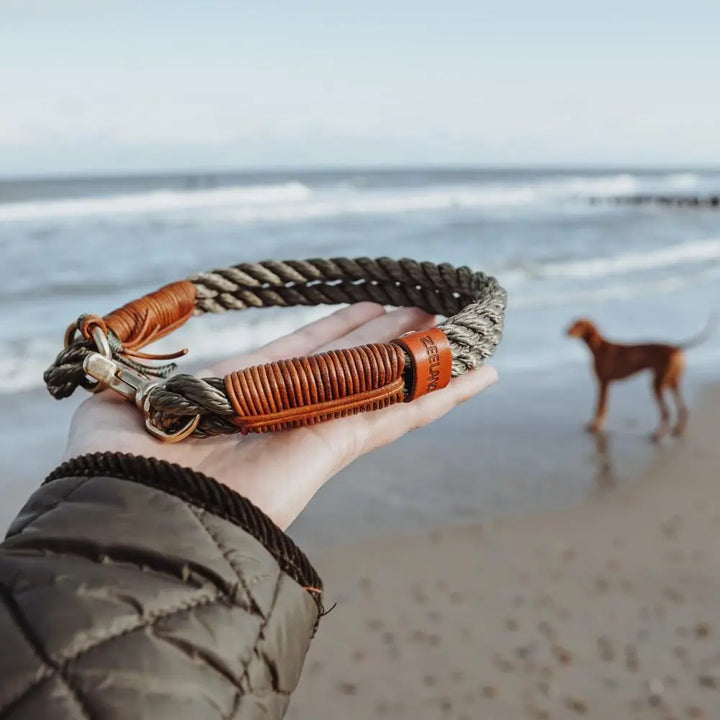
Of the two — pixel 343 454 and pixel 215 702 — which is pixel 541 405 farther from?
pixel 215 702

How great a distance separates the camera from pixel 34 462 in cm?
499

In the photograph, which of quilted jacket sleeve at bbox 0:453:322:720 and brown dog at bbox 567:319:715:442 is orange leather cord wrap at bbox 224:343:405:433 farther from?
brown dog at bbox 567:319:715:442

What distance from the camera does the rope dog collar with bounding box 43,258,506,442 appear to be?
149 centimetres

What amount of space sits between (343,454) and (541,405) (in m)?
4.79

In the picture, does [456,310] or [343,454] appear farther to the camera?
[456,310]

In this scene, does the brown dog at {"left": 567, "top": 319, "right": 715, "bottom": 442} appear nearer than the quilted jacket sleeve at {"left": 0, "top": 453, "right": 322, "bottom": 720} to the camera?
No

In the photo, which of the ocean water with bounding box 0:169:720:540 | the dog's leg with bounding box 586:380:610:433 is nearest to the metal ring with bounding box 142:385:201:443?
the ocean water with bounding box 0:169:720:540

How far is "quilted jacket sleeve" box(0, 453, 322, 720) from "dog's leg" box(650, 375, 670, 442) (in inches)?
201

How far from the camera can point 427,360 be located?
5.43ft

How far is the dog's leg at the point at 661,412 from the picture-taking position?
19.1 feet

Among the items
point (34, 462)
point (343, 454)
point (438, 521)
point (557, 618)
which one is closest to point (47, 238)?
point (34, 462)

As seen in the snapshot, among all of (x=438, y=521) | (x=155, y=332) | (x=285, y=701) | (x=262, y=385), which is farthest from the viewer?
(x=438, y=521)

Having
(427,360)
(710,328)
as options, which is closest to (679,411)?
(710,328)

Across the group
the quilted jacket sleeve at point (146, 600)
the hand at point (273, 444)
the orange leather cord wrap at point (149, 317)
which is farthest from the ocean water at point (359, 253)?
the quilted jacket sleeve at point (146, 600)
